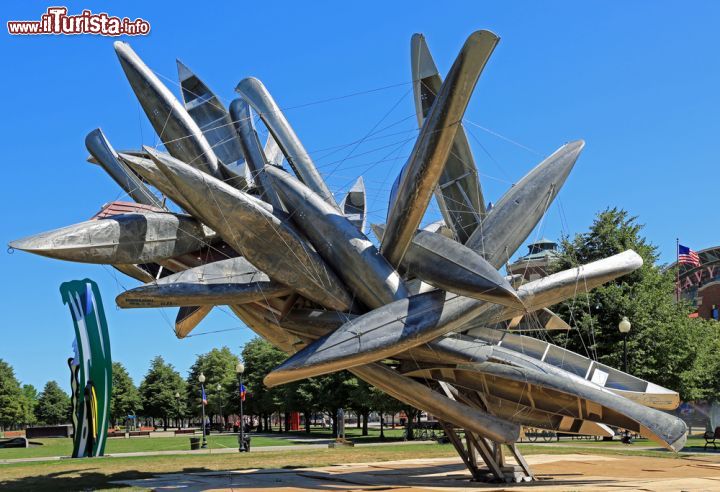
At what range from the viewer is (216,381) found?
88062 mm

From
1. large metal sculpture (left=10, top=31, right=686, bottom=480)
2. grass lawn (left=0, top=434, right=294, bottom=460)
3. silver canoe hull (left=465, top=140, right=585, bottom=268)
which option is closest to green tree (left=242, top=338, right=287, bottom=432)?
grass lawn (left=0, top=434, right=294, bottom=460)

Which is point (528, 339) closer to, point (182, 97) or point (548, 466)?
point (548, 466)

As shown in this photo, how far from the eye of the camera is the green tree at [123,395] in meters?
90.8

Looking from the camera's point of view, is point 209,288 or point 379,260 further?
point 379,260

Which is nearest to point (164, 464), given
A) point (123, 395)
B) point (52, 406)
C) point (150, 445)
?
point (150, 445)

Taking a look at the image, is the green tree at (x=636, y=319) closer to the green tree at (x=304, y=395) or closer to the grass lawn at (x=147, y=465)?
the grass lawn at (x=147, y=465)

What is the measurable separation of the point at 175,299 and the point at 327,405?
43613mm

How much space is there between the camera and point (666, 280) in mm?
43469

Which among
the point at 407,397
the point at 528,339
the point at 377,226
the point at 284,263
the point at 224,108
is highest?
the point at 224,108

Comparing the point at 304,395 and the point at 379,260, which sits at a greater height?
the point at 379,260

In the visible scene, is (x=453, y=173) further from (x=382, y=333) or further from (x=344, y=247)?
(x=382, y=333)

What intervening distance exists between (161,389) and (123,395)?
5.39 meters

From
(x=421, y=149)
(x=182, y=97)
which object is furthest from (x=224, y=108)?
(x=421, y=149)

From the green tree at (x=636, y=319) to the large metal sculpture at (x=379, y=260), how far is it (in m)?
22.0
